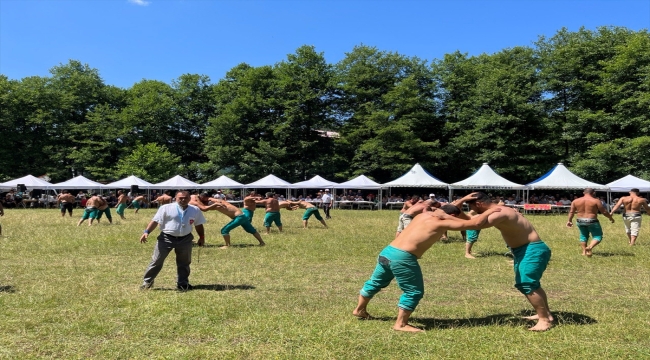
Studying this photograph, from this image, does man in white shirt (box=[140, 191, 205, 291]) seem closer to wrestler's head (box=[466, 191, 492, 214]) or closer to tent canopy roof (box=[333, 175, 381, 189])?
wrestler's head (box=[466, 191, 492, 214])

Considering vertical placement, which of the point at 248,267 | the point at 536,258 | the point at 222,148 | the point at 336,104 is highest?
the point at 336,104

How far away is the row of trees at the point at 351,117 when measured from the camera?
126 ft

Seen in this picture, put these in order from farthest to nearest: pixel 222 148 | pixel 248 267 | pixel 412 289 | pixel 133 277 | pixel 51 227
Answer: pixel 222 148, pixel 51 227, pixel 248 267, pixel 133 277, pixel 412 289

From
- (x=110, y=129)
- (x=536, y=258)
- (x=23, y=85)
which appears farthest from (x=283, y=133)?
(x=536, y=258)

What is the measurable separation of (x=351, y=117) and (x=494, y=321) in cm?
3996

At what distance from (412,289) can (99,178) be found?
45.7 meters

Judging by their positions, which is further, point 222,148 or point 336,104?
point 336,104

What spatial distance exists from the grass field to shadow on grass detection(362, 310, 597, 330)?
0.05 feet

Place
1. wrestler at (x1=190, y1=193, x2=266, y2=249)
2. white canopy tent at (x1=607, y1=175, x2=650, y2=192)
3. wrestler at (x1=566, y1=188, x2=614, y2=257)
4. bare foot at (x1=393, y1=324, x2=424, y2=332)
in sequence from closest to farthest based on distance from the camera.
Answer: bare foot at (x1=393, y1=324, x2=424, y2=332) < wrestler at (x1=566, y1=188, x2=614, y2=257) < wrestler at (x1=190, y1=193, x2=266, y2=249) < white canopy tent at (x1=607, y1=175, x2=650, y2=192)

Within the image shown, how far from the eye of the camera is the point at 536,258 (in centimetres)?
542

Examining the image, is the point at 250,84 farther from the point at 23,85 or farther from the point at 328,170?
the point at 23,85

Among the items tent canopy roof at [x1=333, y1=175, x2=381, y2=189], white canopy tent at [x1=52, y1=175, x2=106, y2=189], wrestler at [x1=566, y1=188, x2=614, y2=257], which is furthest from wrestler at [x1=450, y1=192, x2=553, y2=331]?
white canopy tent at [x1=52, y1=175, x2=106, y2=189]

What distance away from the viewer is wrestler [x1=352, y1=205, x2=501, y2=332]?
518cm

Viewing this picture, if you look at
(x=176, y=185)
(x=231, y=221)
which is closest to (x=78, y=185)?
(x=176, y=185)
